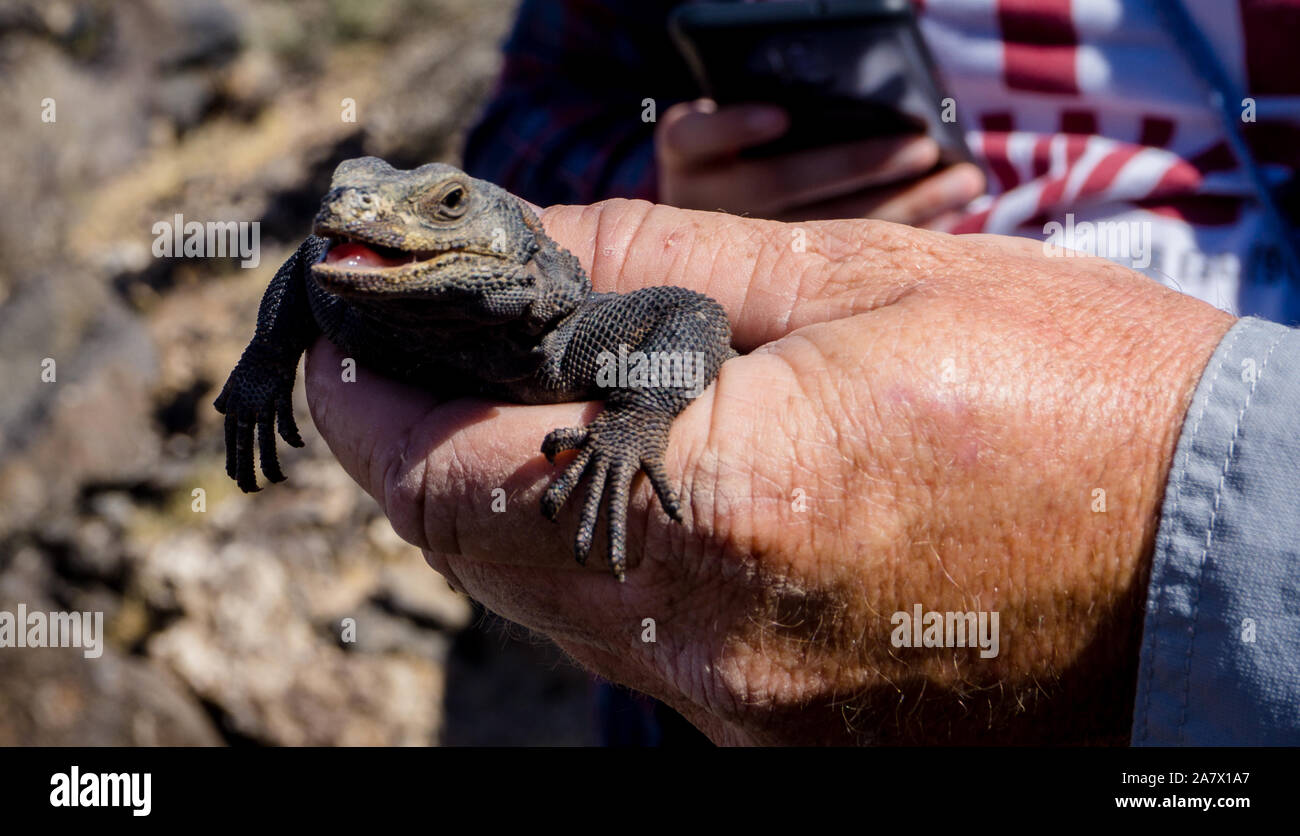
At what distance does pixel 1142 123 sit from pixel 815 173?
1.15m

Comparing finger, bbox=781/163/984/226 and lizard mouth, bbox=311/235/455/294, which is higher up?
finger, bbox=781/163/984/226

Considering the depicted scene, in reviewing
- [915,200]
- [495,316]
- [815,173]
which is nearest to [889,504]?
[495,316]

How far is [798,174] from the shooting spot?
409cm

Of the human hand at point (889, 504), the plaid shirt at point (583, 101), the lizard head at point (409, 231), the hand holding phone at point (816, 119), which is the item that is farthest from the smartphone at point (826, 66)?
the lizard head at point (409, 231)

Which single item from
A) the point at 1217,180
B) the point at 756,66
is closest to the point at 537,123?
the point at 756,66

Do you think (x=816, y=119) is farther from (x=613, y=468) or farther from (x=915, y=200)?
(x=613, y=468)

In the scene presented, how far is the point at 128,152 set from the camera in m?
14.8

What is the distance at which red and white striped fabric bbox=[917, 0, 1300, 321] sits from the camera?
3453 millimetres

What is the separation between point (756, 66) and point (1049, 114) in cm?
107

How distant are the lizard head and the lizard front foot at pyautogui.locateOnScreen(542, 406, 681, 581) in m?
0.52

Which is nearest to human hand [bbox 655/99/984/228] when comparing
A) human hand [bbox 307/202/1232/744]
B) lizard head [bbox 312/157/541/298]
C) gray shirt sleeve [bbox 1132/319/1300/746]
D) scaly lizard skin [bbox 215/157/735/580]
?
human hand [bbox 307/202/1232/744]

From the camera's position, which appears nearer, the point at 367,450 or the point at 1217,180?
the point at 367,450

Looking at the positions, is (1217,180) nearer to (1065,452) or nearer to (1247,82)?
(1247,82)

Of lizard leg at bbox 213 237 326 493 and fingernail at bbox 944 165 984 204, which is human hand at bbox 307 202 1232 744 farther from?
fingernail at bbox 944 165 984 204
